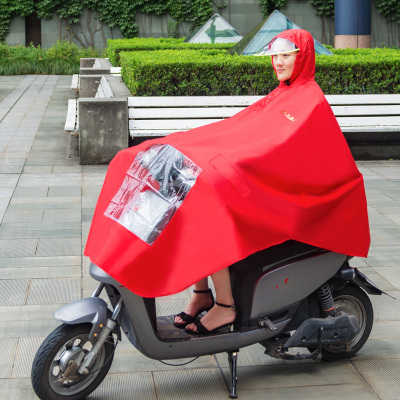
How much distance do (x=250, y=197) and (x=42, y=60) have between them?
2011 centimetres

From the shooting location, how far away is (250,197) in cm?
311

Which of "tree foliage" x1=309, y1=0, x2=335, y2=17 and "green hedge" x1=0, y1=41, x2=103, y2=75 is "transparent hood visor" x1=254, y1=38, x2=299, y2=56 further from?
"tree foliage" x1=309, y1=0, x2=335, y2=17

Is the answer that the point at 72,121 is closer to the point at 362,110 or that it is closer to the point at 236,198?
the point at 362,110

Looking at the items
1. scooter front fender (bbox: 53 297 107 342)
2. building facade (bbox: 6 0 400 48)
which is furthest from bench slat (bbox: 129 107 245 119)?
building facade (bbox: 6 0 400 48)

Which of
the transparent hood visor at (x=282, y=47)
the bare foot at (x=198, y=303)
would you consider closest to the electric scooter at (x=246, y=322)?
the bare foot at (x=198, y=303)

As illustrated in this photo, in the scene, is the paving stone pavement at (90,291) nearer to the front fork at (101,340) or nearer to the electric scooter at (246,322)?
the electric scooter at (246,322)

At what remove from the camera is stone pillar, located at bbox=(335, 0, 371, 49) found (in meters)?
15.1

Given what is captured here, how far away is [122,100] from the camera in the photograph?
8680 mm

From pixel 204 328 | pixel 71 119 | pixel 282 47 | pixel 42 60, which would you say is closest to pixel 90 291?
pixel 204 328

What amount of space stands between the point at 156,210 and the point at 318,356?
51.0 inches

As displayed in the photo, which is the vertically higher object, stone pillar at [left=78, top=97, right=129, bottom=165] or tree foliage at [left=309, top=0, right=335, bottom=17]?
tree foliage at [left=309, top=0, right=335, bottom=17]

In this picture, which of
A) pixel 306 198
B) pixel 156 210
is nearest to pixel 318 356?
pixel 306 198

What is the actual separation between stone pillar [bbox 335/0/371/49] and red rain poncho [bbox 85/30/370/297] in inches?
486

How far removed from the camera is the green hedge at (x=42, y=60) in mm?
21281
